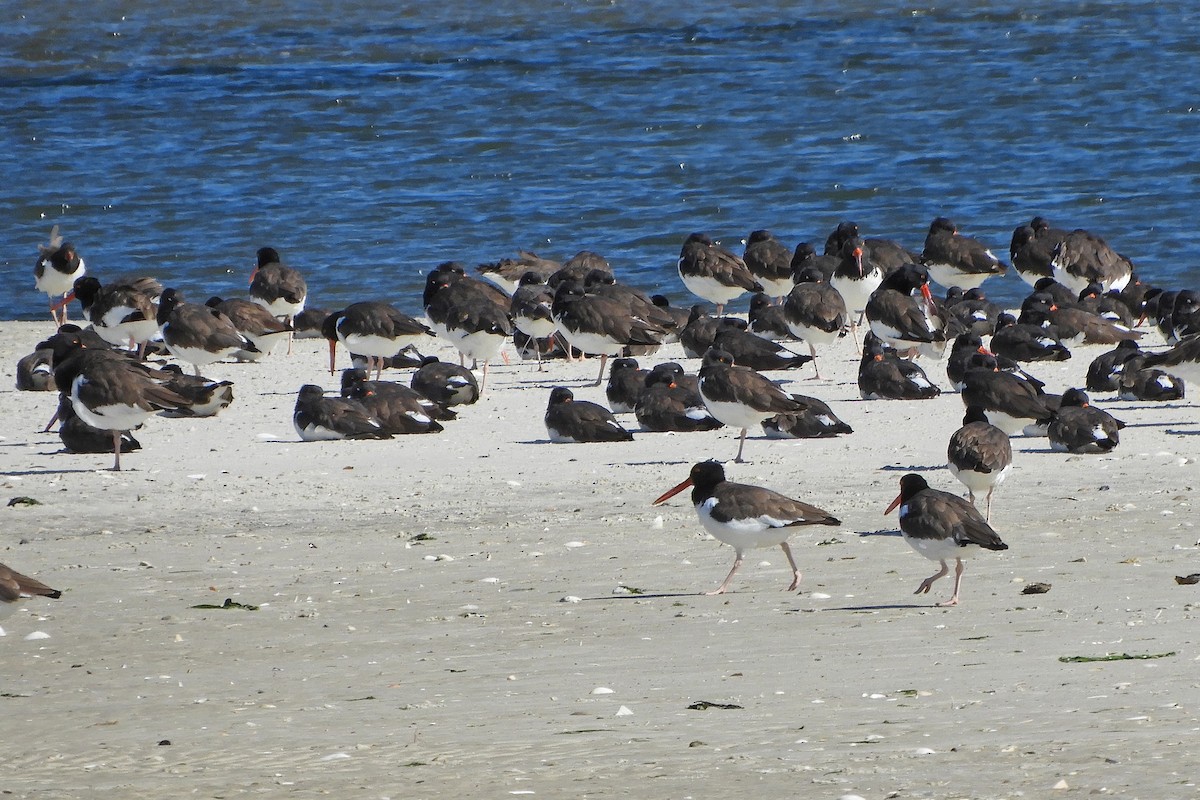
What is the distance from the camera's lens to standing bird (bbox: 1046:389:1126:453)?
13.7m

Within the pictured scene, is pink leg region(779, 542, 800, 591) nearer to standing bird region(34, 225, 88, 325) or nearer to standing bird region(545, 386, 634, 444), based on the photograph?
standing bird region(545, 386, 634, 444)

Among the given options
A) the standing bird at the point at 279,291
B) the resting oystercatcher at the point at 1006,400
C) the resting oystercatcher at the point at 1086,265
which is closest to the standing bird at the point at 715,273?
the resting oystercatcher at the point at 1086,265

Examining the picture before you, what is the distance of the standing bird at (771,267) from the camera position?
74.3 feet

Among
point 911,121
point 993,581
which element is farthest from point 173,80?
point 993,581

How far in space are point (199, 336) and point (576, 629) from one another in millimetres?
9809

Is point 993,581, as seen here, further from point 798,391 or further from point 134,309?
point 134,309

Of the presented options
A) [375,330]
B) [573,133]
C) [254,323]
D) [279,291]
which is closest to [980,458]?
[375,330]

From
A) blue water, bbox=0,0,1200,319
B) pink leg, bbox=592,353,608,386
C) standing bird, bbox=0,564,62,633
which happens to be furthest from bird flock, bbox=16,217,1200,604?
blue water, bbox=0,0,1200,319

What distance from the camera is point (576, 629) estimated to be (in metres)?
9.50

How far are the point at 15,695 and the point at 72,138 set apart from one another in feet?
118

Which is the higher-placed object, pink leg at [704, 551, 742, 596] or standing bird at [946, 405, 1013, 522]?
standing bird at [946, 405, 1013, 522]

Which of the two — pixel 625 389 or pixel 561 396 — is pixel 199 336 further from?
pixel 561 396

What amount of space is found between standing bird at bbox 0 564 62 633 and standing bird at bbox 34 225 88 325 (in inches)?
624

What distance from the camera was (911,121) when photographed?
138 feet
